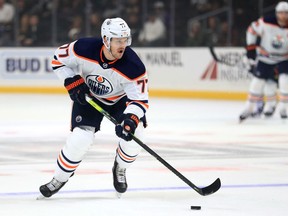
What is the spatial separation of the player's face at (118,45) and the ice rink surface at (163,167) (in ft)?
2.87

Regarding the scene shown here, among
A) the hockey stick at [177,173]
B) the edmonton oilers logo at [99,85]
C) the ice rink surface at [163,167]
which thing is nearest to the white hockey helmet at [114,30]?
the edmonton oilers logo at [99,85]

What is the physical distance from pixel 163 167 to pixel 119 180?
1415 millimetres

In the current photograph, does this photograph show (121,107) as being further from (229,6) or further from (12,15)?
(12,15)

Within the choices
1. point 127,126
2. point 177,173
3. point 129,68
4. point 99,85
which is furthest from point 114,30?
point 177,173

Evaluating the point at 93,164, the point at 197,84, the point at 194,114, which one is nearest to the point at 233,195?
the point at 93,164

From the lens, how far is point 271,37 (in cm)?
1198

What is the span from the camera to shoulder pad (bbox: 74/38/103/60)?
582 cm

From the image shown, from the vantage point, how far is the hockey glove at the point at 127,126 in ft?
18.5

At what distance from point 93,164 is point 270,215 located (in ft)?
8.56

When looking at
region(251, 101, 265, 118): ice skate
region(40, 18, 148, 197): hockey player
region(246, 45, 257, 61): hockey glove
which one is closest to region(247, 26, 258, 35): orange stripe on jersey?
region(246, 45, 257, 61): hockey glove

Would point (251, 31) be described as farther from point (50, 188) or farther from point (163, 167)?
point (50, 188)

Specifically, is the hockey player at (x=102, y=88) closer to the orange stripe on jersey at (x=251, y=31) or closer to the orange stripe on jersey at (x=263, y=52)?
the orange stripe on jersey at (x=251, y=31)

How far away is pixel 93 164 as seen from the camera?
7508mm

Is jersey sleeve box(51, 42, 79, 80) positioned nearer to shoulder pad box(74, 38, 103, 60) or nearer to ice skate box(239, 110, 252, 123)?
shoulder pad box(74, 38, 103, 60)
